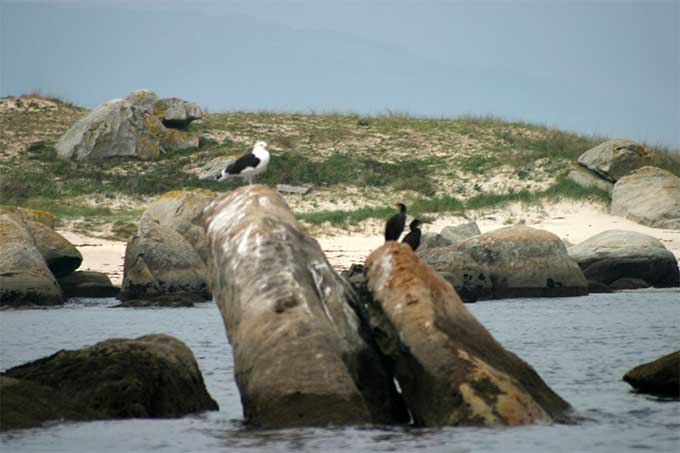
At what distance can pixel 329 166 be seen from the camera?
1797 inches

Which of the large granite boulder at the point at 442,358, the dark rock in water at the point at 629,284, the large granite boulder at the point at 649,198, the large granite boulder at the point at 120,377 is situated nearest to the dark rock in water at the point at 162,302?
the dark rock in water at the point at 629,284

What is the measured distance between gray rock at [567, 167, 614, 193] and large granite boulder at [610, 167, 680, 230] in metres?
1.37

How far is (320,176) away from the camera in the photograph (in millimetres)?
44188

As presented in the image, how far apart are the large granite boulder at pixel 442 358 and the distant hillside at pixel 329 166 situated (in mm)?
24426

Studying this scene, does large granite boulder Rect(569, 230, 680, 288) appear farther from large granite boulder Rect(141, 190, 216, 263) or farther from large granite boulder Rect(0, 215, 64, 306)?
large granite boulder Rect(0, 215, 64, 306)

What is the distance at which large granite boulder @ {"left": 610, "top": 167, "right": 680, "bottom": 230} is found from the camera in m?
35.9

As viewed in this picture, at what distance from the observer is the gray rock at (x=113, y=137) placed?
153ft

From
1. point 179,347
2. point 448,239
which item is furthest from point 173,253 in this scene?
point 179,347

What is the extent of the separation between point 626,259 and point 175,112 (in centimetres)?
2669

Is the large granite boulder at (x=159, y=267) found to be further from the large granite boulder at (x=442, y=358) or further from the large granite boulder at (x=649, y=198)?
the large granite boulder at (x=649, y=198)

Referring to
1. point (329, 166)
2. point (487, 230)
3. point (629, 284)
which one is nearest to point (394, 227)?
point (629, 284)

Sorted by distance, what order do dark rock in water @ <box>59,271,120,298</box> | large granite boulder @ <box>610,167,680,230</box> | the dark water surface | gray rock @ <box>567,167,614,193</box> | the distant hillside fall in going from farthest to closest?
1. gray rock @ <box>567,167,614,193</box>
2. the distant hillside
3. large granite boulder @ <box>610,167,680,230</box>
4. dark rock in water @ <box>59,271,120,298</box>
5. the dark water surface

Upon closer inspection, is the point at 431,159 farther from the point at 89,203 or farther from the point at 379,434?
the point at 379,434

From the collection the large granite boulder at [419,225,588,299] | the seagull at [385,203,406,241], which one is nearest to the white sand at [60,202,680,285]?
the large granite boulder at [419,225,588,299]
